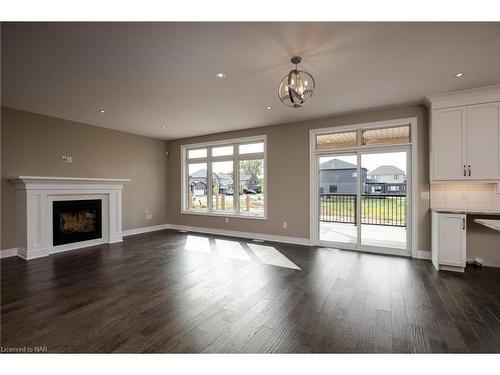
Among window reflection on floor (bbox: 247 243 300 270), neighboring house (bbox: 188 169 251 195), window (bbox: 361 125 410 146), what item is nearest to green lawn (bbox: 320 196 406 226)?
window (bbox: 361 125 410 146)

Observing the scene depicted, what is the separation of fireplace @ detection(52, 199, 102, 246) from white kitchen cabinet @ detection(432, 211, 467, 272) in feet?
22.0

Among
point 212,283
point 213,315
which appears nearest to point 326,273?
point 212,283

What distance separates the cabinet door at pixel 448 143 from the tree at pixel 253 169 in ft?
11.5

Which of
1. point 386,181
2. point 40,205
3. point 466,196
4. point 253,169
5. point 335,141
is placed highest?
point 335,141

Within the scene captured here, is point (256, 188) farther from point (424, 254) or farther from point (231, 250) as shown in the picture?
point (424, 254)

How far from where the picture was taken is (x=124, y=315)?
7.71 ft

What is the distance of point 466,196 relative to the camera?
3.94 meters

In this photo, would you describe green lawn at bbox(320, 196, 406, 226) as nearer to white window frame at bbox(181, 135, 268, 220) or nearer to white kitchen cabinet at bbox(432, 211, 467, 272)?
white kitchen cabinet at bbox(432, 211, 467, 272)

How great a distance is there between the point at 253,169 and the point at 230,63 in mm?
3482

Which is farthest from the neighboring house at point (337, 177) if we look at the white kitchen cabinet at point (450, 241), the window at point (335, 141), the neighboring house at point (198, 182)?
the neighboring house at point (198, 182)

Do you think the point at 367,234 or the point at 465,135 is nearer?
the point at 465,135

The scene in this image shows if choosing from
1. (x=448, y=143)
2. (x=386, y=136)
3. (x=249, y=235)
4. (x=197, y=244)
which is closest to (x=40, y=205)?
(x=197, y=244)

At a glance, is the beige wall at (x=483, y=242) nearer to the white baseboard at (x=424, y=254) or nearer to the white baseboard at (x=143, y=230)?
the white baseboard at (x=424, y=254)
